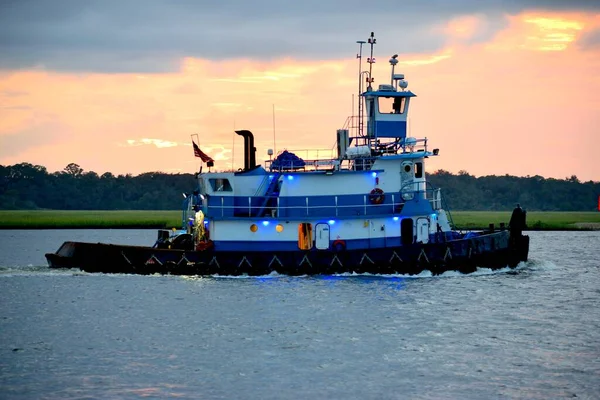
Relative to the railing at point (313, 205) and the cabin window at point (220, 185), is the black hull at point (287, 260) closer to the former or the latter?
the railing at point (313, 205)

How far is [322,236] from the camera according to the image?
4278 centimetres

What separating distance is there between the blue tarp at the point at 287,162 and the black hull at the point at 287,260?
4217mm

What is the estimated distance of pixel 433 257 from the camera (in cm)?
4291

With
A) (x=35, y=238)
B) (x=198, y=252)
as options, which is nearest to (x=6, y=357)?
(x=198, y=252)

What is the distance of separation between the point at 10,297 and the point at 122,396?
1925cm

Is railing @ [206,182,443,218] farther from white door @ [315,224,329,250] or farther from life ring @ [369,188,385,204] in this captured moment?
white door @ [315,224,329,250]

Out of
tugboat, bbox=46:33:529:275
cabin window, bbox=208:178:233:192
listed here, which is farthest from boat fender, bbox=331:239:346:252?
cabin window, bbox=208:178:233:192

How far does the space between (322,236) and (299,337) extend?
37.6 feet

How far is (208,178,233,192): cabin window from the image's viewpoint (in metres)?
43.8

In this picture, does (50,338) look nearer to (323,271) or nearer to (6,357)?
(6,357)

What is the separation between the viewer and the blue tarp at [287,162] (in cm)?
4391

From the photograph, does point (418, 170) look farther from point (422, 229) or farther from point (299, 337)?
point (299, 337)

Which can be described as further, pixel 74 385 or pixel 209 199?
pixel 209 199

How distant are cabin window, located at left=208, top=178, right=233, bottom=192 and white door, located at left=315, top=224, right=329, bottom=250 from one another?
14.5 ft
